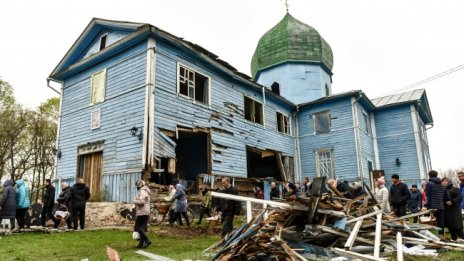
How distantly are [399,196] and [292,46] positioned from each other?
16.5 meters

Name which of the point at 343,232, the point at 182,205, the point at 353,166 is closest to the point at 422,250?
the point at 343,232

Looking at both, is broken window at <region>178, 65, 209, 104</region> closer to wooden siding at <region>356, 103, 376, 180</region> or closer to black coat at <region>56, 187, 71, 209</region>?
black coat at <region>56, 187, 71, 209</region>

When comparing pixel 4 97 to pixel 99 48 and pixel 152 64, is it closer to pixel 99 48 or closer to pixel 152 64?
pixel 99 48

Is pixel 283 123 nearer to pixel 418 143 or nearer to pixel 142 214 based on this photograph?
pixel 418 143

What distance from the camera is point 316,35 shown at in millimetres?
24703

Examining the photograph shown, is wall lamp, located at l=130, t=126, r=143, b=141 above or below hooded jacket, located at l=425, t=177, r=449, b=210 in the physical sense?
above

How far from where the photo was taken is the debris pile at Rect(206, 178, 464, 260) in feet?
16.3

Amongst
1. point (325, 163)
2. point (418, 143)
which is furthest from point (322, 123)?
point (418, 143)

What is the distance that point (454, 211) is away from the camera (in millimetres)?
7773

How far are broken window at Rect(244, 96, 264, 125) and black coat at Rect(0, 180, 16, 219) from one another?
435 inches

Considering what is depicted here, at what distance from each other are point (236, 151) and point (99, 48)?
307 inches

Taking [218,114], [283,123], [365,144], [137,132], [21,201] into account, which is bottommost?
[21,201]

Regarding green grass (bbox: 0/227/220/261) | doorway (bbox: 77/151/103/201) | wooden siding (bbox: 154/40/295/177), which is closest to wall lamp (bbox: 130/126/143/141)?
wooden siding (bbox: 154/40/295/177)

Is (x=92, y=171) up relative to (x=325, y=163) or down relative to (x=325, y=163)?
down
